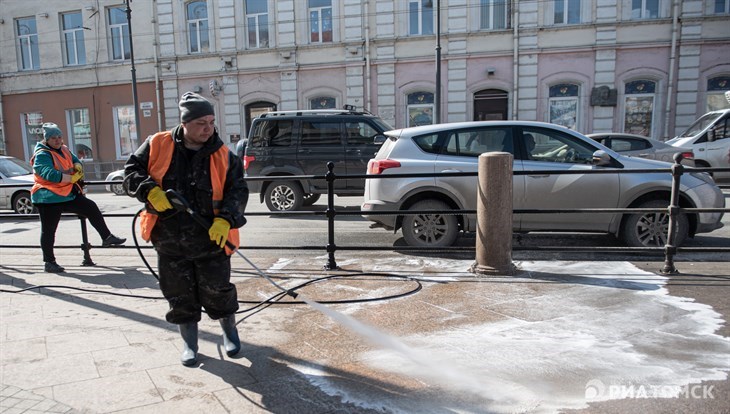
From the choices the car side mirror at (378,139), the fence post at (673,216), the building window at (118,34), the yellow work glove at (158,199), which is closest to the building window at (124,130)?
the building window at (118,34)

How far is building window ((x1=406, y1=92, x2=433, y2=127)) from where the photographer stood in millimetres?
20750

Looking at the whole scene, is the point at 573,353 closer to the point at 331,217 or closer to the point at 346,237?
the point at 331,217

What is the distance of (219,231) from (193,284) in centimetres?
49

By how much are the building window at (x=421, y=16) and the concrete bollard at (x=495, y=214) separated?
53.9 ft

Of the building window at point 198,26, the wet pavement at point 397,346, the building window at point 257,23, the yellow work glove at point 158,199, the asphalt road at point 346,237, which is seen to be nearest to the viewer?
the wet pavement at point 397,346

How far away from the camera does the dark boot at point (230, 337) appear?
12.0 ft

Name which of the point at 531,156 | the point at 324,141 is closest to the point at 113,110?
the point at 324,141

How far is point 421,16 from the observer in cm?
2039

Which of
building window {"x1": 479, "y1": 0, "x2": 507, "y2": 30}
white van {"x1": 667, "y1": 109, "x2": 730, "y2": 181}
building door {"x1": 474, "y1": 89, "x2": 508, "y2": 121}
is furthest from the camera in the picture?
building door {"x1": 474, "y1": 89, "x2": 508, "y2": 121}

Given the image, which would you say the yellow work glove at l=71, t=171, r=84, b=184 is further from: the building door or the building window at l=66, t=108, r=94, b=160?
the building window at l=66, t=108, r=94, b=160

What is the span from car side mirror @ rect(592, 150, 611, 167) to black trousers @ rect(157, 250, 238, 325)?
16.2ft

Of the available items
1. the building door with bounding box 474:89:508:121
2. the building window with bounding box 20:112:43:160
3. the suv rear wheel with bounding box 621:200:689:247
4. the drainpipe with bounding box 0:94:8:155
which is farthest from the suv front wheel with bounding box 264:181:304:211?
the drainpipe with bounding box 0:94:8:155

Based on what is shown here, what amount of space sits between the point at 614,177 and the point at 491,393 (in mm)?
4598

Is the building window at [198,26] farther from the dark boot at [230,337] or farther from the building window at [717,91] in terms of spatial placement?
the dark boot at [230,337]
